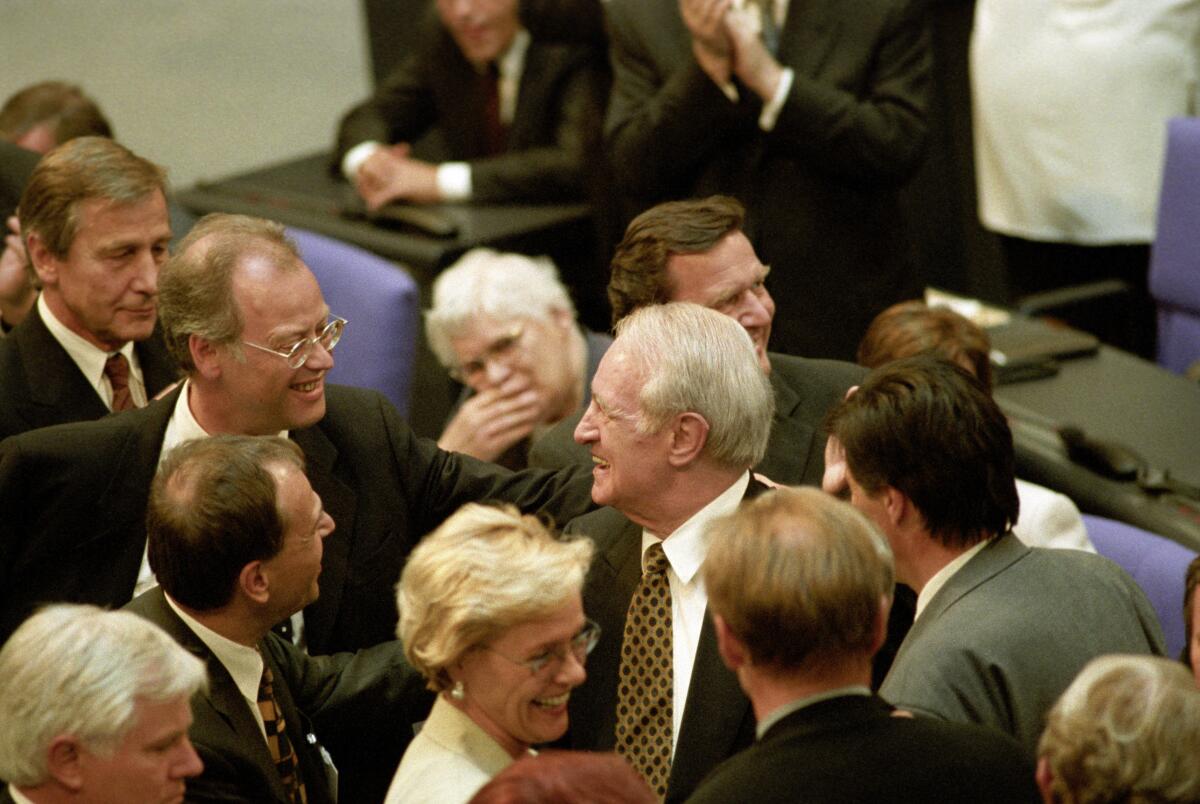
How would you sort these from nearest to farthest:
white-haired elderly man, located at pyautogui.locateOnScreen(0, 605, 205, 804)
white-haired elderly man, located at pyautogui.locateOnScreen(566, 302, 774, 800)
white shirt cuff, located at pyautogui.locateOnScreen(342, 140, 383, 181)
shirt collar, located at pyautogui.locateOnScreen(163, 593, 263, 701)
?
1. white-haired elderly man, located at pyautogui.locateOnScreen(0, 605, 205, 804)
2. shirt collar, located at pyautogui.locateOnScreen(163, 593, 263, 701)
3. white-haired elderly man, located at pyautogui.locateOnScreen(566, 302, 774, 800)
4. white shirt cuff, located at pyautogui.locateOnScreen(342, 140, 383, 181)

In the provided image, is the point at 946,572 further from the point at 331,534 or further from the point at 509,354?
the point at 509,354

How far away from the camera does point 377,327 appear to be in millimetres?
4051

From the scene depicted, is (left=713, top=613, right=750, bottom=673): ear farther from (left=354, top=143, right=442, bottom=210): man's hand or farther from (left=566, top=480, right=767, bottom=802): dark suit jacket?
(left=354, top=143, right=442, bottom=210): man's hand

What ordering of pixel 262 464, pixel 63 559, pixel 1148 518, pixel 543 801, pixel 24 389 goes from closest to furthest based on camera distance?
1. pixel 543 801
2. pixel 262 464
3. pixel 63 559
4. pixel 24 389
5. pixel 1148 518

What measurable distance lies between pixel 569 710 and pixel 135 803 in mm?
784

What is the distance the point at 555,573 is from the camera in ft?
7.61

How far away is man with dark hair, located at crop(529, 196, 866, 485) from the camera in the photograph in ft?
10.6

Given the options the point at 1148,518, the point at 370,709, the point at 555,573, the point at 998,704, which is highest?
the point at 555,573

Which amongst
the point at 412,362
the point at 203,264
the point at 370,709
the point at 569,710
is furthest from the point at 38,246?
the point at 569,710

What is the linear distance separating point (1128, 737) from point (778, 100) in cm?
248

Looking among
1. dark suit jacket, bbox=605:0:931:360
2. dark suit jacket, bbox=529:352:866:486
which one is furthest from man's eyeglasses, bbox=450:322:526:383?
dark suit jacket, bbox=529:352:866:486

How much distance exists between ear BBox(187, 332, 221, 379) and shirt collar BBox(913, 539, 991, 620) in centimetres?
128

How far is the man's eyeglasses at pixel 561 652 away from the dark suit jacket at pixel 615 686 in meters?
0.26

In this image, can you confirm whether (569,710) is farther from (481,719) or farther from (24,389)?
(24,389)
